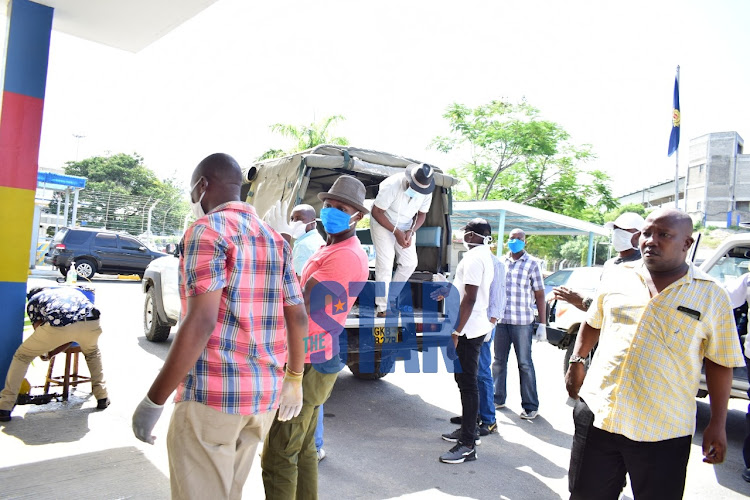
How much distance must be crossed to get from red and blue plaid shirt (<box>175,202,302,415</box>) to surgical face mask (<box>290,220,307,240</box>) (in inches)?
102

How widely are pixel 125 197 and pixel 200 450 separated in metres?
26.8

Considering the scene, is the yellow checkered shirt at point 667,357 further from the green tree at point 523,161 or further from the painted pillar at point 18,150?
the green tree at point 523,161

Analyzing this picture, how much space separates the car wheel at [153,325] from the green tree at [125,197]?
1722 cm

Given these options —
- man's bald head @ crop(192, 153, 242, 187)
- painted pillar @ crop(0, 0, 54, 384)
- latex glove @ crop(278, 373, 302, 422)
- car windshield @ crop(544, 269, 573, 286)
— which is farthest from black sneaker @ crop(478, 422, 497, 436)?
car windshield @ crop(544, 269, 573, 286)

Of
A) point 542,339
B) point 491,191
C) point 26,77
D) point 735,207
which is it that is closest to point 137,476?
point 26,77

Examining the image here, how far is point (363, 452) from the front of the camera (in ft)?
14.7

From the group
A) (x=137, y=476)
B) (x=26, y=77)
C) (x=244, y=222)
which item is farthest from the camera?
(x=26, y=77)

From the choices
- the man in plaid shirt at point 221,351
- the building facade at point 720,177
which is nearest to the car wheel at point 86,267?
the man in plaid shirt at point 221,351

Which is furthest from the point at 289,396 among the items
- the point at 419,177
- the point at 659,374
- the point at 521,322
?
the point at 521,322

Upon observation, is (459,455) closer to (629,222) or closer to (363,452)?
(363,452)

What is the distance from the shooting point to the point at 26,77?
4520 millimetres

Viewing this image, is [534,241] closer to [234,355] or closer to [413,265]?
[413,265]

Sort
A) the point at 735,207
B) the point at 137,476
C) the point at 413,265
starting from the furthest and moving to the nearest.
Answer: the point at 735,207 → the point at 413,265 → the point at 137,476

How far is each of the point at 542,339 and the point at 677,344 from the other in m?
3.64
